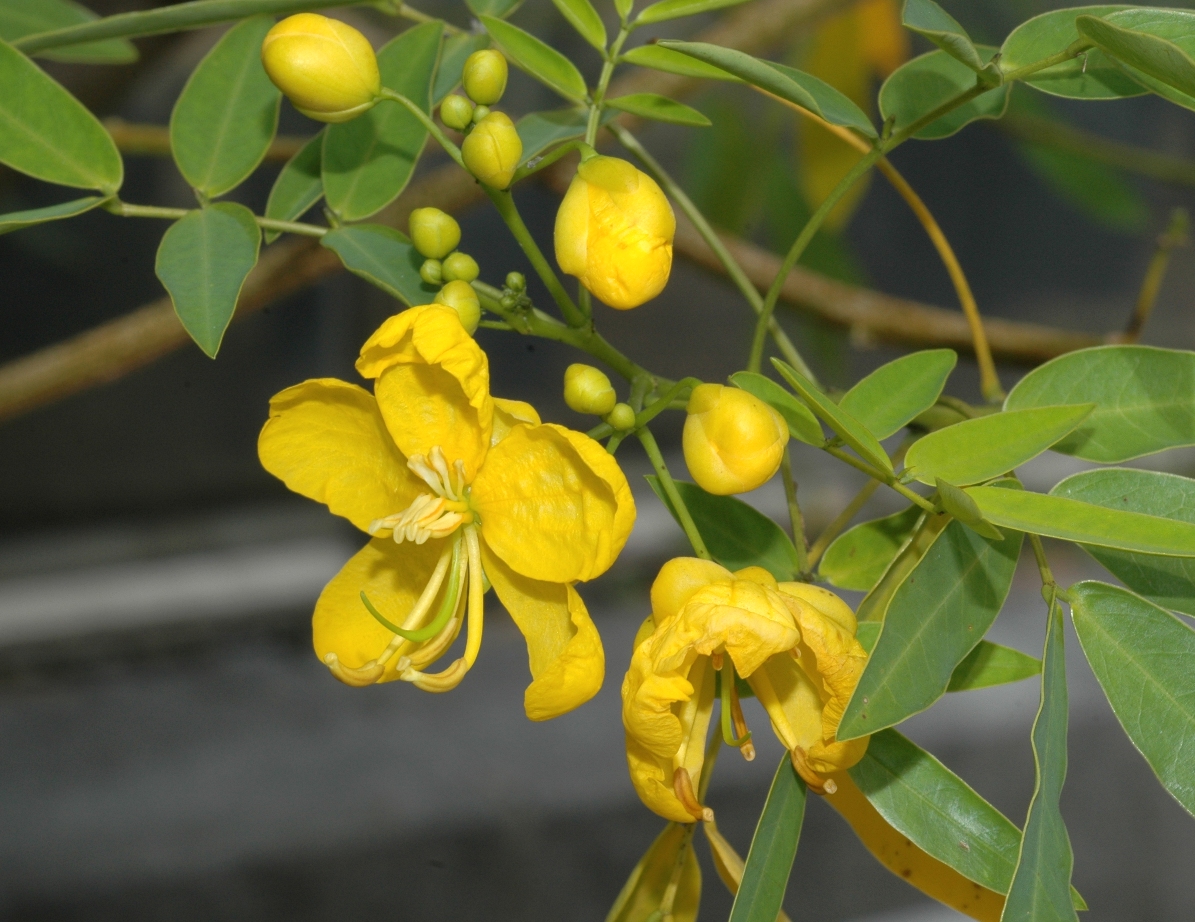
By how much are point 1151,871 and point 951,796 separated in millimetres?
1508

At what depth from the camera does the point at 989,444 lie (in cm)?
46

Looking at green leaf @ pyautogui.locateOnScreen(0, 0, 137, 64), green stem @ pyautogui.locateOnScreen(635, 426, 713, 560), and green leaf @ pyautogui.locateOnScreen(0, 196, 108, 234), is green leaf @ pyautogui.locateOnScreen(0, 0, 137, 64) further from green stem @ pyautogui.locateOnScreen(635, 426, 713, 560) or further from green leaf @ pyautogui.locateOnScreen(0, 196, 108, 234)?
green stem @ pyautogui.locateOnScreen(635, 426, 713, 560)

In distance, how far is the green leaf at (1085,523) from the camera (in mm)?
389

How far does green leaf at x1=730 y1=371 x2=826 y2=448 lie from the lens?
0.47 meters

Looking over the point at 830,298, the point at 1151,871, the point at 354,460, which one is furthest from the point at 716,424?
the point at 1151,871

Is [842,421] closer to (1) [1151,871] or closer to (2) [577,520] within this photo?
(2) [577,520]

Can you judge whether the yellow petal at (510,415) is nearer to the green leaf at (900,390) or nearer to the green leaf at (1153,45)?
the green leaf at (900,390)

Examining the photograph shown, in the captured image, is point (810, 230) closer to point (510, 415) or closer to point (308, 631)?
point (510, 415)

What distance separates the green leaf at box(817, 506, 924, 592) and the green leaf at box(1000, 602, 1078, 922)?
0.09 meters

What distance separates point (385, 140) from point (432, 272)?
0.41ft

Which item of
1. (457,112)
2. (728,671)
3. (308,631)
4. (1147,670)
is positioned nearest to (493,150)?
(457,112)

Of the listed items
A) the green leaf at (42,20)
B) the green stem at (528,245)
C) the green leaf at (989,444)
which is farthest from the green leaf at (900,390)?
the green leaf at (42,20)

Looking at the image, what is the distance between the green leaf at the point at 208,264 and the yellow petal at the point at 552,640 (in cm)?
16

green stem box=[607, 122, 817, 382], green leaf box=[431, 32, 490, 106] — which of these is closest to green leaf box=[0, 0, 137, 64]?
green leaf box=[431, 32, 490, 106]
